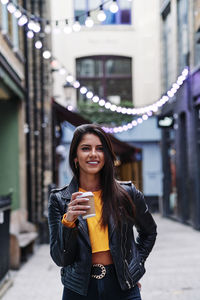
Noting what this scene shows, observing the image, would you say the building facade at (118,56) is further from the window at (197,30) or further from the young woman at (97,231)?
the young woman at (97,231)

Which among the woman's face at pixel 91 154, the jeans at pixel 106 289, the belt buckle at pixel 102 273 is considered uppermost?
the woman's face at pixel 91 154

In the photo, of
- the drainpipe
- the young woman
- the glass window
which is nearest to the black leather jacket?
the young woman

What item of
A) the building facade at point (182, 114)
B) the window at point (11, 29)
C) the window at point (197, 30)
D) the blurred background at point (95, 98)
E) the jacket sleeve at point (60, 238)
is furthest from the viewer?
the building facade at point (182, 114)

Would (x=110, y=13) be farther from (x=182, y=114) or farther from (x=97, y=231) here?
(x=97, y=231)

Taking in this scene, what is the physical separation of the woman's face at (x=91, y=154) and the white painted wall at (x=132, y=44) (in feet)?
75.5

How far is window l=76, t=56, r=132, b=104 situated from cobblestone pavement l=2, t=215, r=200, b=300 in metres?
14.7

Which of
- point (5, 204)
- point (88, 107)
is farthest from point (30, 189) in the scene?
point (88, 107)

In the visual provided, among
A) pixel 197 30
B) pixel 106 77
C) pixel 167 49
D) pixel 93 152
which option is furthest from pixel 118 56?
pixel 93 152

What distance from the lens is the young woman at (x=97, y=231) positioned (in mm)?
2921

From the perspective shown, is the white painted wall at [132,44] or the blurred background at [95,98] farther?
the white painted wall at [132,44]

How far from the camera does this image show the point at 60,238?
2.90 meters

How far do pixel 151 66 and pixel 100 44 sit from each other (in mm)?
2734

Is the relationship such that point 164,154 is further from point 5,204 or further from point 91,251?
point 91,251

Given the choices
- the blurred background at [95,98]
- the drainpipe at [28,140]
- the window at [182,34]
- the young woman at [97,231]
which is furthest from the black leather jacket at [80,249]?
the window at [182,34]
